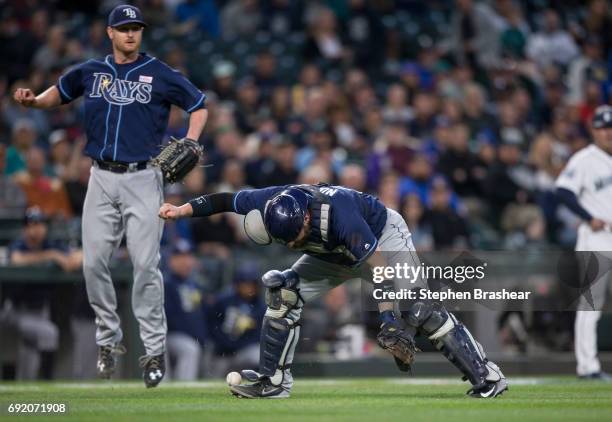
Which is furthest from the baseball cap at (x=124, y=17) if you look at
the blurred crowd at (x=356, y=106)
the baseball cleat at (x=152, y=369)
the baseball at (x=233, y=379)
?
the blurred crowd at (x=356, y=106)

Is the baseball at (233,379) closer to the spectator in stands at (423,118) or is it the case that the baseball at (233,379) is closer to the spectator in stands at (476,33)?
the spectator in stands at (423,118)

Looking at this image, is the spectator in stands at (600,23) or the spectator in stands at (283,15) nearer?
the spectator in stands at (283,15)

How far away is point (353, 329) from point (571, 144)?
637 cm

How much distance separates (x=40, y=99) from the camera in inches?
333

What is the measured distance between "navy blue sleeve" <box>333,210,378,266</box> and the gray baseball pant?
5.50ft

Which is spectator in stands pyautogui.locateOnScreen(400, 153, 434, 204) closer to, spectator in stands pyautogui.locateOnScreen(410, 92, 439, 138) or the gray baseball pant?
spectator in stands pyautogui.locateOnScreen(410, 92, 439, 138)

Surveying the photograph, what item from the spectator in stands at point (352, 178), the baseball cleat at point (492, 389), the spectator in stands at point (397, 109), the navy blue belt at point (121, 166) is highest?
the spectator in stands at point (397, 109)

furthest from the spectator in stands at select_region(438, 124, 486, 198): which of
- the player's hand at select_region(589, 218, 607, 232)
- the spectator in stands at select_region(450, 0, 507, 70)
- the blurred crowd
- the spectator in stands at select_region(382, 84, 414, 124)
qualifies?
the player's hand at select_region(589, 218, 607, 232)

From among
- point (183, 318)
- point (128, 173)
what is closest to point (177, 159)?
point (128, 173)

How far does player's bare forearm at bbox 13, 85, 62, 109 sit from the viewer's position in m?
8.25

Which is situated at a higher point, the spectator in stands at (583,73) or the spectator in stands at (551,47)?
the spectator in stands at (551,47)

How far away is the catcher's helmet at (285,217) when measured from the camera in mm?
6945

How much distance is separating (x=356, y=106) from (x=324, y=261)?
8.88m

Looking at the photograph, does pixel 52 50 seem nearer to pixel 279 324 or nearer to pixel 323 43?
pixel 323 43
